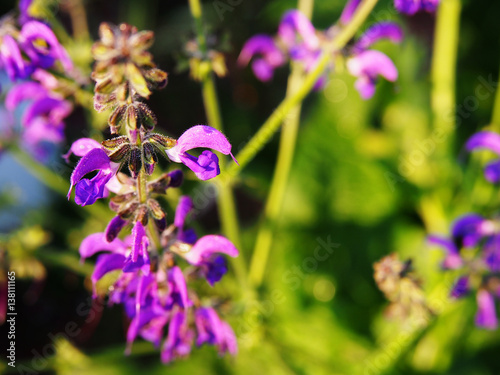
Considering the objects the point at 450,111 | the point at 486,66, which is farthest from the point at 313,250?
the point at 486,66

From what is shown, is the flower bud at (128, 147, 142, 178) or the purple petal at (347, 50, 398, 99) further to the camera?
the purple petal at (347, 50, 398, 99)

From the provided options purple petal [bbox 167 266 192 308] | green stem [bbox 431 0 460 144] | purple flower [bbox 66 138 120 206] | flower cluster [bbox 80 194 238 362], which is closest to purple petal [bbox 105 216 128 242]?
flower cluster [bbox 80 194 238 362]

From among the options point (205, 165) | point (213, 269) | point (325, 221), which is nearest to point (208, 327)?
point (213, 269)

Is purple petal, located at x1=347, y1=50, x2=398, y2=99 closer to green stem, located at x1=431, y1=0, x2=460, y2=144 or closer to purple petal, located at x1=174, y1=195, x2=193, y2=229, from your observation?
green stem, located at x1=431, y1=0, x2=460, y2=144

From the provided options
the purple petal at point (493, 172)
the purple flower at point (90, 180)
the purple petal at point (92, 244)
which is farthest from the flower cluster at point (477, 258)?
the purple flower at point (90, 180)

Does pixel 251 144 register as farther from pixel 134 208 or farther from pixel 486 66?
pixel 486 66

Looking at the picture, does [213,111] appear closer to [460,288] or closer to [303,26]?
[303,26]
